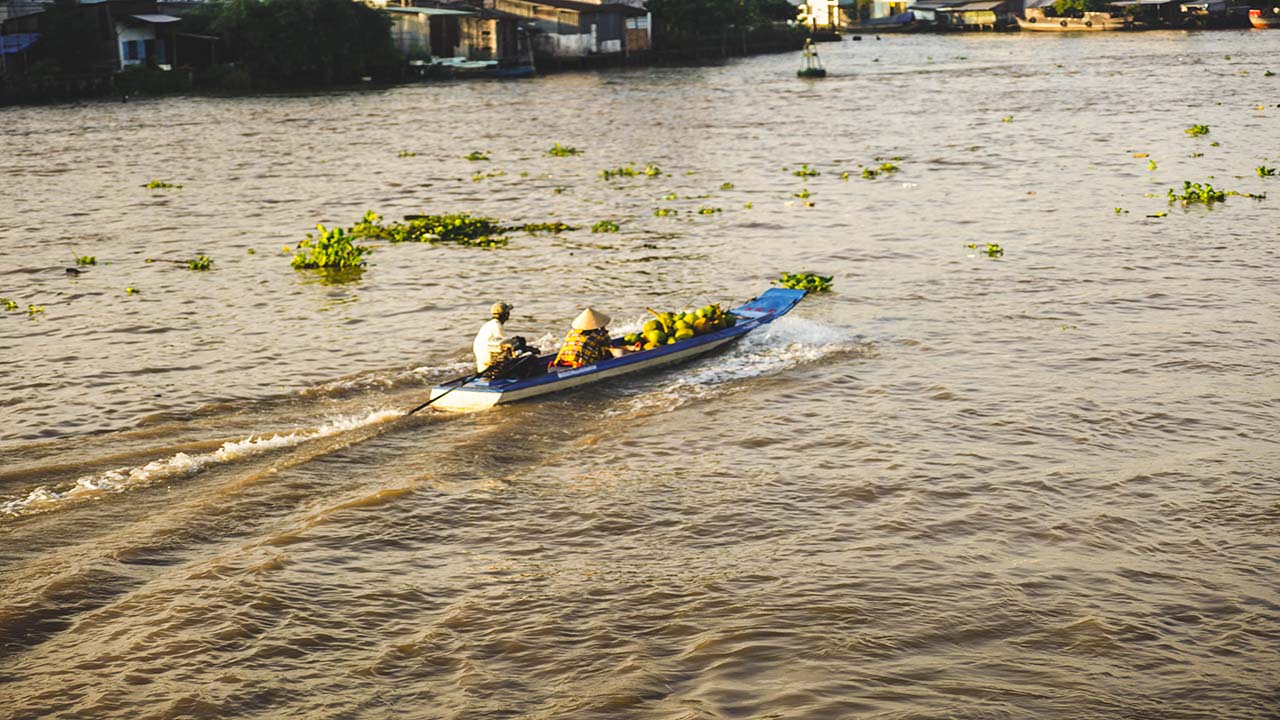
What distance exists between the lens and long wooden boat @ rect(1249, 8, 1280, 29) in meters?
94.0

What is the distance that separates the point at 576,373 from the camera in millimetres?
14930

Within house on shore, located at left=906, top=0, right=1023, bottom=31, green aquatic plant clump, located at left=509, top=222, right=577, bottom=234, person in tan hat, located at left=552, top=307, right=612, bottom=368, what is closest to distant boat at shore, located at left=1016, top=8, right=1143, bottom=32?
house on shore, located at left=906, top=0, right=1023, bottom=31

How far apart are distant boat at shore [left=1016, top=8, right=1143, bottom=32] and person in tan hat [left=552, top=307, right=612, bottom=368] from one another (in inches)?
3746

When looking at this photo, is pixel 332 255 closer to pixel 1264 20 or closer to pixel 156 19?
pixel 156 19

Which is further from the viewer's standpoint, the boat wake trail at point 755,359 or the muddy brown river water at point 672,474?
the boat wake trail at point 755,359

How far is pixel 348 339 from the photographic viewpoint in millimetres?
18000

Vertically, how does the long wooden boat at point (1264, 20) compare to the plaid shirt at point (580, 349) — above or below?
above

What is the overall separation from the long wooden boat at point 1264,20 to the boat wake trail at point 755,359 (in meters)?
90.2

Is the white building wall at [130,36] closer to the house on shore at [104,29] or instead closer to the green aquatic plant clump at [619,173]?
the house on shore at [104,29]

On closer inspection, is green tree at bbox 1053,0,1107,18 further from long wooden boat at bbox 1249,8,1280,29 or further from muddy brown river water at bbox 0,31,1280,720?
muddy brown river water at bbox 0,31,1280,720

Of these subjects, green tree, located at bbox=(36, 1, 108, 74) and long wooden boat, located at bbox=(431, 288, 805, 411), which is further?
green tree, located at bbox=(36, 1, 108, 74)

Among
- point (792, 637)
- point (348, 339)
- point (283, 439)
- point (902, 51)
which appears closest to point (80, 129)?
point (348, 339)

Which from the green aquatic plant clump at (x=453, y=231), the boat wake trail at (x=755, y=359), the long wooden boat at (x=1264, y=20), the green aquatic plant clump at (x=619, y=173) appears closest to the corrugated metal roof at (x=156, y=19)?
the green aquatic plant clump at (x=619, y=173)

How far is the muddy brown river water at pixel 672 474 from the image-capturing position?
9.29 metres
